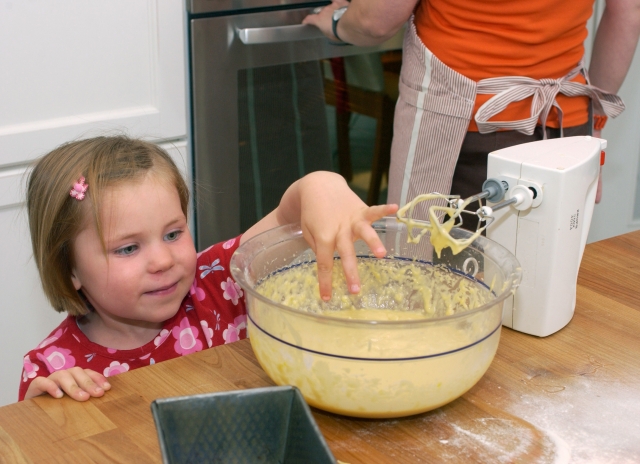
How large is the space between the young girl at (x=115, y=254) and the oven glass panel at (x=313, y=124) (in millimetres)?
657

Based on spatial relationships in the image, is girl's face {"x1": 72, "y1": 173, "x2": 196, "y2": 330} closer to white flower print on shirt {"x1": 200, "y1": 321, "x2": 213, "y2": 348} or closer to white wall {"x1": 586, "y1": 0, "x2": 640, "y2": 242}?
white flower print on shirt {"x1": 200, "y1": 321, "x2": 213, "y2": 348}

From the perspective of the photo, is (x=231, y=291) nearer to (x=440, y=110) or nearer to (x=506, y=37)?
(x=440, y=110)

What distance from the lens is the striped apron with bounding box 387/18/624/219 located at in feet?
4.58

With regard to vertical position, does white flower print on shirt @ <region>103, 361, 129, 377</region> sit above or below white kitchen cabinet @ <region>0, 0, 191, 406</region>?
below

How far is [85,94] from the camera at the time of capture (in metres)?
1.59

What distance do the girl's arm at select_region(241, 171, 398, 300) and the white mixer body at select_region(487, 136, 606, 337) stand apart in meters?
0.19

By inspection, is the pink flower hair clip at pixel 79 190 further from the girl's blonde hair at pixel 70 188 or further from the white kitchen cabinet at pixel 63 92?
the white kitchen cabinet at pixel 63 92

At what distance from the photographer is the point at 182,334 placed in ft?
3.96

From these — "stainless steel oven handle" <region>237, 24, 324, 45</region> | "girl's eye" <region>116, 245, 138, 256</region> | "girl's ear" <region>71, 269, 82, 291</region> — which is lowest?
"girl's ear" <region>71, 269, 82, 291</region>

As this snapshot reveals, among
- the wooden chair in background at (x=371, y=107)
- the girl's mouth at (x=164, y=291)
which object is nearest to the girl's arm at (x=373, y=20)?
the wooden chair in background at (x=371, y=107)

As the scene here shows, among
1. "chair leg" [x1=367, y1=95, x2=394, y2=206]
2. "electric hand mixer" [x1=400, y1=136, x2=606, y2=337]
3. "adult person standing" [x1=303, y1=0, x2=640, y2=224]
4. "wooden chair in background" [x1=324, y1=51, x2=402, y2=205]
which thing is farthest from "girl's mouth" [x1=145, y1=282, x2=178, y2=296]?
"chair leg" [x1=367, y1=95, x2=394, y2=206]

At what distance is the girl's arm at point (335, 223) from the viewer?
85 centimetres

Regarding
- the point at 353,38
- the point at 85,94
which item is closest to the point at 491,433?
the point at 353,38

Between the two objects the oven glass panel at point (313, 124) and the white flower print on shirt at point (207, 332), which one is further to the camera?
the oven glass panel at point (313, 124)
